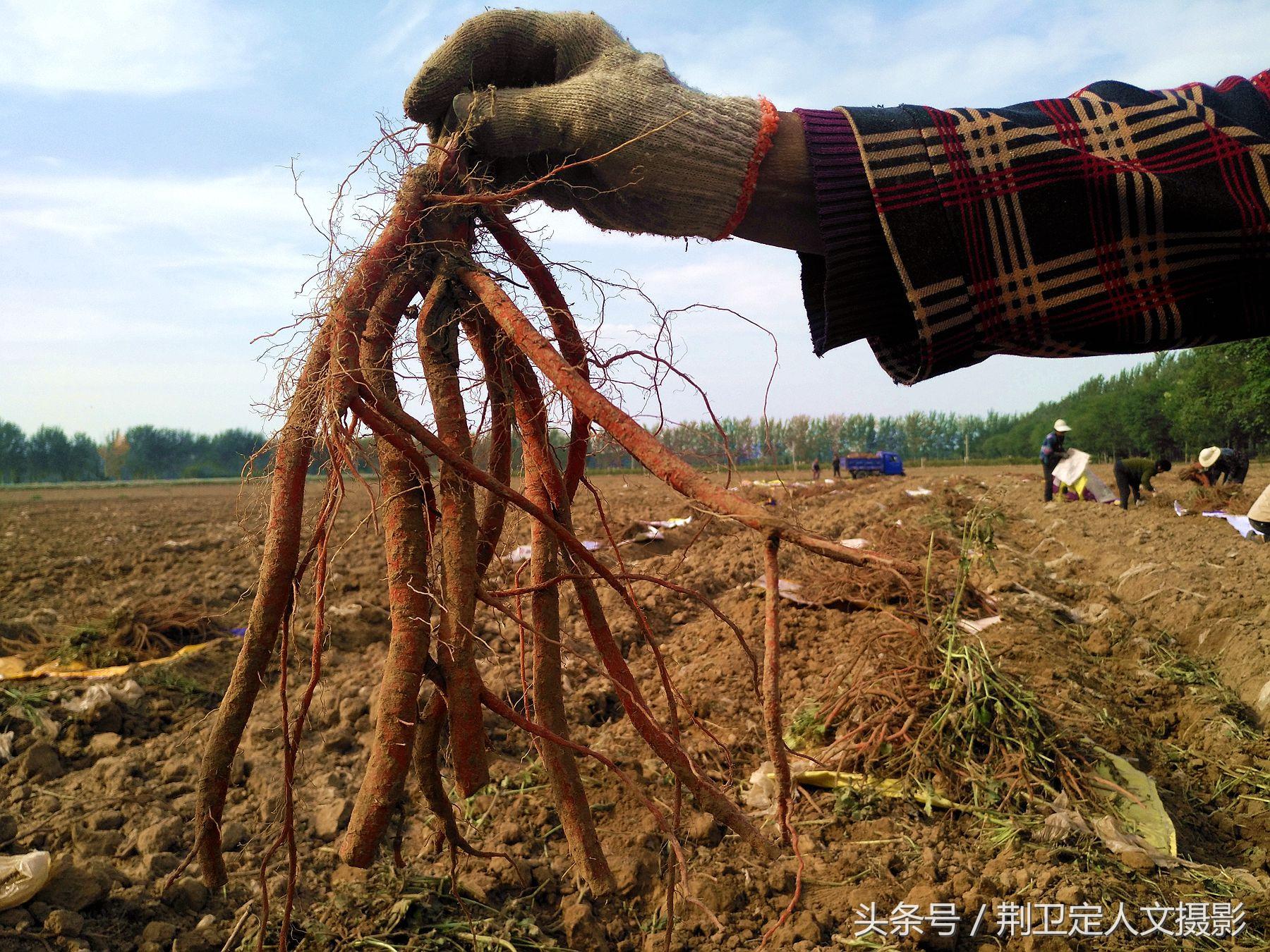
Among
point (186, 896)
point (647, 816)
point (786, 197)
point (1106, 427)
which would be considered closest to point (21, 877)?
point (186, 896)

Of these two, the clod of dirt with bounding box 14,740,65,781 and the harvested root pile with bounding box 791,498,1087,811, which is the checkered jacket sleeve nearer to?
the harvested root pile with bounding box 791,498,1087,811

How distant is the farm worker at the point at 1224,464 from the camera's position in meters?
12.9

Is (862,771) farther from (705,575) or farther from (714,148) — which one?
(705,575)

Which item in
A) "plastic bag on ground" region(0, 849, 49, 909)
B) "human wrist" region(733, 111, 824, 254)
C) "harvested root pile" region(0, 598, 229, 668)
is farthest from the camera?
"harvested root pile" region(0, 598, 229, 668)

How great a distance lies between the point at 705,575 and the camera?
511 cm

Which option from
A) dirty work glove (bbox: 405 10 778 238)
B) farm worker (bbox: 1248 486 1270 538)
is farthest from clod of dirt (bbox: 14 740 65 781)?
farm worker (bbox: 1248 486 1270 538)

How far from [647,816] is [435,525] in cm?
104

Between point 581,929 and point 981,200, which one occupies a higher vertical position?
point 981,200

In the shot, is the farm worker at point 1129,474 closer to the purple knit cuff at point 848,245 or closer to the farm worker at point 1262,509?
the farm worker at point 1262,509

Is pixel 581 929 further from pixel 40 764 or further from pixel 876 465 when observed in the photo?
pixel 876 465

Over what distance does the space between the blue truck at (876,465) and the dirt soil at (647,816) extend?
22946 millimetres

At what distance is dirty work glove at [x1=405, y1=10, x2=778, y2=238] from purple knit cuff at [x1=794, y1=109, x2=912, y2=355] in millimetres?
118

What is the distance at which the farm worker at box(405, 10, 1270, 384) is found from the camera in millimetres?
1361

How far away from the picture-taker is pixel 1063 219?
1.37 m
